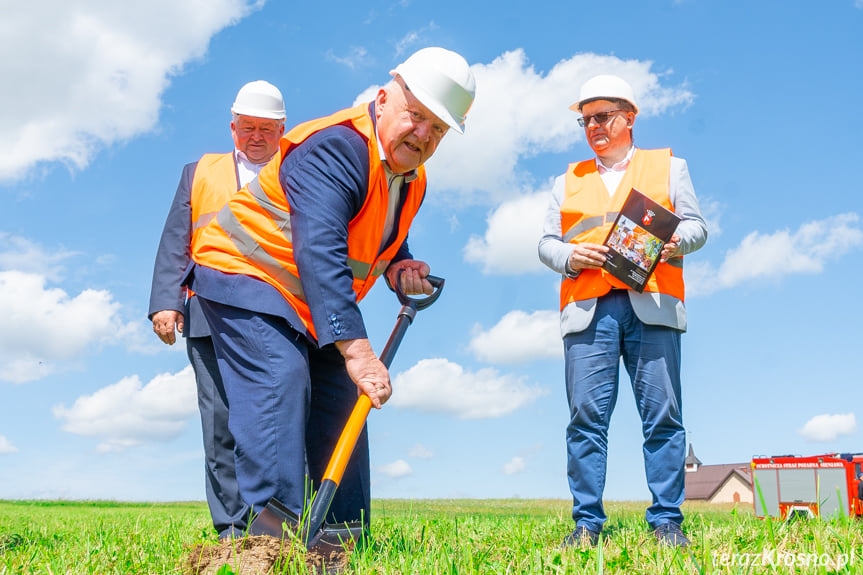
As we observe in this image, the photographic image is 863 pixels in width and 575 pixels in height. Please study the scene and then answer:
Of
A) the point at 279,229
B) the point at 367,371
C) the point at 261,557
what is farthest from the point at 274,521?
the point at 279,229

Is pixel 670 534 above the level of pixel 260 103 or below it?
below

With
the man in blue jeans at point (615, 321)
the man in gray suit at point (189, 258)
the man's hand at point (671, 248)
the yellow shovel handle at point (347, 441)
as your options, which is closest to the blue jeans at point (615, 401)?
the man in blue jeans at point (615, 321)

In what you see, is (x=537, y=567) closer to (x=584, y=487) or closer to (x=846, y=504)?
(x=584, y=487)

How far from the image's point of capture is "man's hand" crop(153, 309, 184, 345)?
4098 mm

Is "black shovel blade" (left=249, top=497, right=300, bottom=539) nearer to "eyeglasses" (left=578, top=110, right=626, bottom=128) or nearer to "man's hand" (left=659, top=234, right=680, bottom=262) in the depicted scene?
"man's hand" (left=659, top=234, right=680, bottom=262)

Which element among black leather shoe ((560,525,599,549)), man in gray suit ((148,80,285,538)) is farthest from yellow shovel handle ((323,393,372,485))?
black leather shoe ((560,525,599,549))

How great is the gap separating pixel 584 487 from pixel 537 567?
164 cm

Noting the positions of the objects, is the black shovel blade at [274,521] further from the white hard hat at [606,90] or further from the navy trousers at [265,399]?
the white hard hat at [606,90]

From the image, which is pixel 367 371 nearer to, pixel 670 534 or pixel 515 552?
pixel 515 552

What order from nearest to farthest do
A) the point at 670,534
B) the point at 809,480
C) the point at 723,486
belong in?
the point at 670,534
the point at 809,480
the point at 723,486

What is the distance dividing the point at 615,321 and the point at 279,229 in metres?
2.00

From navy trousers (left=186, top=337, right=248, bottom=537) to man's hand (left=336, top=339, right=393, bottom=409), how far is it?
4.88 ft

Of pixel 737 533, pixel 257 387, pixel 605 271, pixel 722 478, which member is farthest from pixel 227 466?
pixel 722 478

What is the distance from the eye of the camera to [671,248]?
4004 mm
